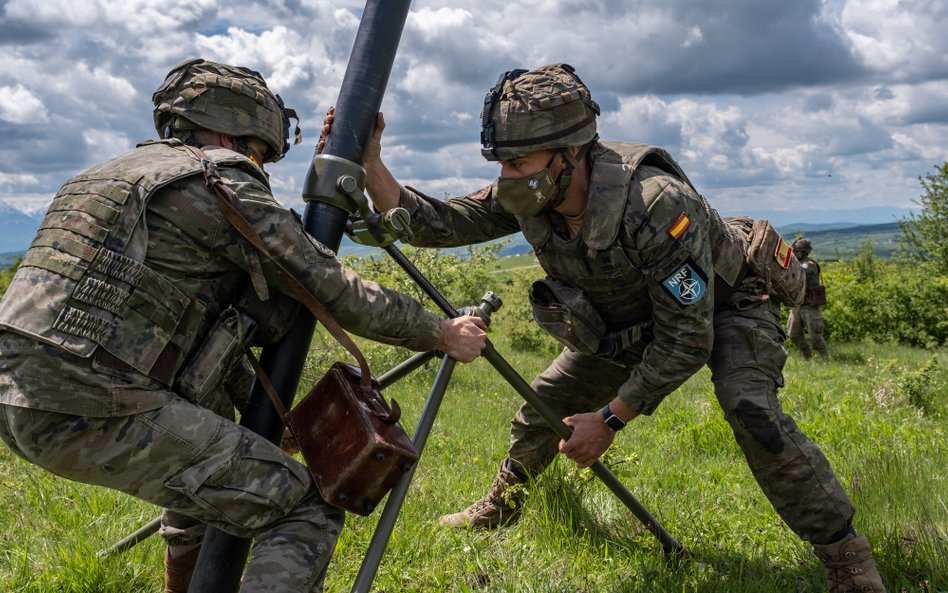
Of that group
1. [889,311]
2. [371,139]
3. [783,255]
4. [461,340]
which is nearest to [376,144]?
[371,139]

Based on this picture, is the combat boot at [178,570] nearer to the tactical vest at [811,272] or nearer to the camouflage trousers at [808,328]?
the tactical vest at [811,272]

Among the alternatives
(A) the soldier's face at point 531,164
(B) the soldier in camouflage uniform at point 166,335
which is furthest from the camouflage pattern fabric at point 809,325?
(B) the soldier in camouflage uniform at point 166,335

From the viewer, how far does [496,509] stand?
4.77 metres

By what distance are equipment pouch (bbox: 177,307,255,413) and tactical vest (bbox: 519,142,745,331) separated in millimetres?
1805

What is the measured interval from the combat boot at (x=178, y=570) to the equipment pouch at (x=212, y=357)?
1.20 meters

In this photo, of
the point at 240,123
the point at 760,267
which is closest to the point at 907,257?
the point at 760,267

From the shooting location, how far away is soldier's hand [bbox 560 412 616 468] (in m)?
4.03

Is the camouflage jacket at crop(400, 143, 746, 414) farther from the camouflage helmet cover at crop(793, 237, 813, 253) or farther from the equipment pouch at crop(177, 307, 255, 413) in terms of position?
the camouflage helmet cover at crop(793, 237, 813, 253)

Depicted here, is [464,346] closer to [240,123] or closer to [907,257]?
[240,123]

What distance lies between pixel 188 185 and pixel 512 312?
531 inches

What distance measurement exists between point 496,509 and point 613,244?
190cm

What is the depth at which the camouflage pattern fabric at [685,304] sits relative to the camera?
3.78 meters

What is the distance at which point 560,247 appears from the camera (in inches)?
166

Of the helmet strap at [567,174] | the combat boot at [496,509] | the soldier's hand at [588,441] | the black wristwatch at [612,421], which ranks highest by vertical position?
the helmet strap at [567,174]
